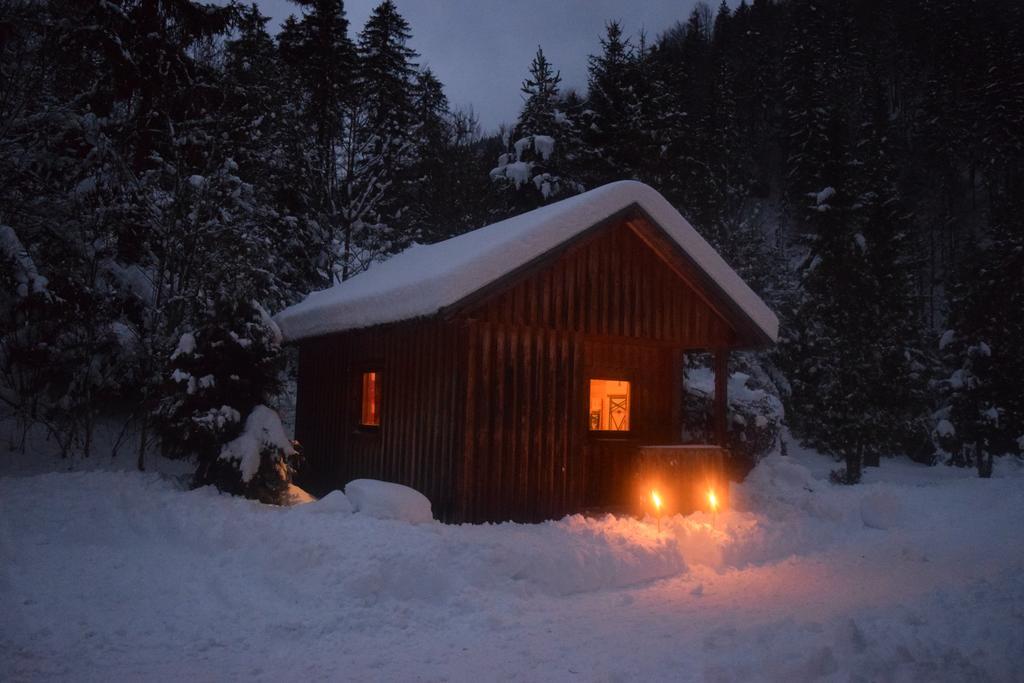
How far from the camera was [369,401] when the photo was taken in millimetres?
12281

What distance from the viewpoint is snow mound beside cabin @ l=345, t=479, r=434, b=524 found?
829 cm

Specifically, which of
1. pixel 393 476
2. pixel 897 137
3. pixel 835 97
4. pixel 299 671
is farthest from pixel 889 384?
pixel 835 97

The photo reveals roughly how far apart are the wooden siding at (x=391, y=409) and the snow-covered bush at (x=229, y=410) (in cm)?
168

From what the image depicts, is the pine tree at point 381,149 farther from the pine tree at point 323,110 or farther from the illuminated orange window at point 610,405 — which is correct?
the illuminated orange window at point 610,405

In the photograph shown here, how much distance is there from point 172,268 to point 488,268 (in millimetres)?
7785

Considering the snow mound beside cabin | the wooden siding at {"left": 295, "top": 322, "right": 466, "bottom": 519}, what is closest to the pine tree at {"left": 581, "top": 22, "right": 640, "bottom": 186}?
the wooden siding at {"left": 295, "top": 322, "right": 466, "bottom": 519}

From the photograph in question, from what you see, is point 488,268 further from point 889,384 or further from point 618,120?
Result: point 889,384

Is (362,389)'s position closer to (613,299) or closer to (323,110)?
(613,299)

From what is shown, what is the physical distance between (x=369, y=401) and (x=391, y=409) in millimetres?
1387

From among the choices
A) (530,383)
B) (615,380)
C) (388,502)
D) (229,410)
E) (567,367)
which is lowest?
(388,502)

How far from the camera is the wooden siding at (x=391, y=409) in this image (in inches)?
382

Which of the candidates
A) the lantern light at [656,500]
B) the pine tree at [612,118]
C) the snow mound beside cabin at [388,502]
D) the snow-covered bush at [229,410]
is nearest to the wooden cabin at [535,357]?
the lantern light at [656,500]

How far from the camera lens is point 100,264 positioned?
1242 cm

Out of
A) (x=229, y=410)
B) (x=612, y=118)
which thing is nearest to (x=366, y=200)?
(x=612, y=118)
